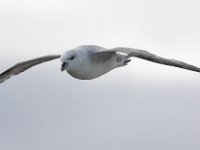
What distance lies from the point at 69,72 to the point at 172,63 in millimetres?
5623

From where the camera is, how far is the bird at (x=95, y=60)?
34.2 metres

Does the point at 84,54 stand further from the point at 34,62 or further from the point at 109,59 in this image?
the point at 34,62

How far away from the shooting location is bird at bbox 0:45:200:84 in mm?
34156

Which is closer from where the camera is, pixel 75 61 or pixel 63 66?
pixel 63 66

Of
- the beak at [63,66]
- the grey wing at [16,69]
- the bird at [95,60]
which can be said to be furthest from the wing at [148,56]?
the grey wing at [16,69]

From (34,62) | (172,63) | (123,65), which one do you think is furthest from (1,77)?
(172,63)

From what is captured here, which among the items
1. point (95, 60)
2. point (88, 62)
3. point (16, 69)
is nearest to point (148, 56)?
point (95, 60)

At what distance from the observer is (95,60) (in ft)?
120

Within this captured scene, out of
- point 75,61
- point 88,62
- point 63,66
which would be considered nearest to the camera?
point 63,66

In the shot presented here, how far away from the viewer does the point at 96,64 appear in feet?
120

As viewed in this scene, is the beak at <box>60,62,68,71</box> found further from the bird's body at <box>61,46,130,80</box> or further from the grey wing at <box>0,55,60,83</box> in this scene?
the grey wing at <box>0,55,60,83</box>

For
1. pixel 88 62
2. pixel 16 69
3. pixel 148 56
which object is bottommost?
pixel 16 69

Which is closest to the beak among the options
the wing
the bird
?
the bird

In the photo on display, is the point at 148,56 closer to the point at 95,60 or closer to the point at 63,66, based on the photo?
the point at 95,60
